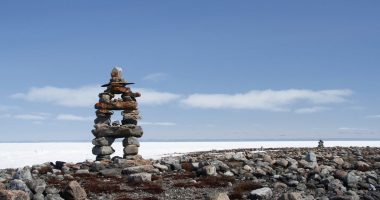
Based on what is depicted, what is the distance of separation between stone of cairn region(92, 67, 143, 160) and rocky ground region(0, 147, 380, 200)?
1.50 meters

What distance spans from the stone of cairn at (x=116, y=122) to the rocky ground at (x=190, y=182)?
4.94ft

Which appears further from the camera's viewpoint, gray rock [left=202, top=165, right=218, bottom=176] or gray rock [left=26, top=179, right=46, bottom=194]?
gray rock [left=202, top=165, right=218, bottom=176]

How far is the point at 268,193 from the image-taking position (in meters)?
17.9

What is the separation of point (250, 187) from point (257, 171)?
154 inches

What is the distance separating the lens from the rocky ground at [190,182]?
17328mm

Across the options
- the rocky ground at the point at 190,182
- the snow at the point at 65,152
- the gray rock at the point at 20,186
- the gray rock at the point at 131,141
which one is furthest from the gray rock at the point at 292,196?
the snow at the point at 65,152

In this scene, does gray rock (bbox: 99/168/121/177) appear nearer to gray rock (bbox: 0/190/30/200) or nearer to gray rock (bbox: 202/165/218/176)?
gray rock (bbox: 202/165/218/176)

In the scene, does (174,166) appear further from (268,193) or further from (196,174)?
(268,193)

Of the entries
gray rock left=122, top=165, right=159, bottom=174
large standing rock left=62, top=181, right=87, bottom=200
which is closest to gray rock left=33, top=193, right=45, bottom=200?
large standing rock left=62, top=181, right=87, bottom=200

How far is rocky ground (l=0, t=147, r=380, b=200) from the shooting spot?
17328 millimetres

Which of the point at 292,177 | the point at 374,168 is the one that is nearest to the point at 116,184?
the point at 292,177

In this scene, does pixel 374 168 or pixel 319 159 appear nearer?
pixel 374 168

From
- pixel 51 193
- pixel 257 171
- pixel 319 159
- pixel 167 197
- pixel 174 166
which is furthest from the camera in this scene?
pixel 319 159

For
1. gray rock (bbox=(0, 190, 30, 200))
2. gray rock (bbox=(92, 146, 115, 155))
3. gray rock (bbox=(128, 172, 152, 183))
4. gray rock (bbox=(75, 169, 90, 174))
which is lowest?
gray rock (bbox=(0, 190, 30, 200))
